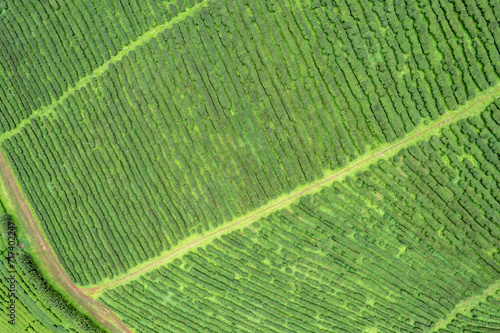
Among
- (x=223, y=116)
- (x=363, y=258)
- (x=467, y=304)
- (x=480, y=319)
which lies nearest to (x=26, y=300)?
(x=223, y=116)

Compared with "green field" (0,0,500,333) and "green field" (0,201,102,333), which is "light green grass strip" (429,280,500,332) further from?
"green field" (0,201,102,333)

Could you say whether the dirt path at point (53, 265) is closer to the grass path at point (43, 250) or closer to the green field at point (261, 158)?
the grass path at point (43, 250)

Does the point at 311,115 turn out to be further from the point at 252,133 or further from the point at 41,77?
the point at 41,77

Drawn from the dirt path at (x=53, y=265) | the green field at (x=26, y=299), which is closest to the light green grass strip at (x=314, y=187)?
the dirt path at (x=53, y=265)

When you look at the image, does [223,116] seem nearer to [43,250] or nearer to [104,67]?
[104,67]

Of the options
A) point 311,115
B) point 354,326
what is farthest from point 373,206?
point 354,326
